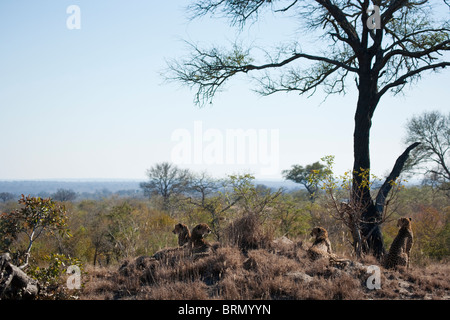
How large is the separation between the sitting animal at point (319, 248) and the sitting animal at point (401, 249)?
0.98m

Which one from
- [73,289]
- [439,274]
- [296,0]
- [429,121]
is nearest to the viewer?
[73,289]

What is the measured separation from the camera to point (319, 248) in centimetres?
630

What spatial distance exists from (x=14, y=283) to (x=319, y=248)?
4.67 meters

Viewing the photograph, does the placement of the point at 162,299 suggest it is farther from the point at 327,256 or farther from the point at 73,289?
the point at 327,256

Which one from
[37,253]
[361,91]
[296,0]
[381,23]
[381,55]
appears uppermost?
[296,0]

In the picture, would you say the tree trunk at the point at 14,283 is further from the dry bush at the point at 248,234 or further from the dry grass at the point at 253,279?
the dry bush at the point at 248,234

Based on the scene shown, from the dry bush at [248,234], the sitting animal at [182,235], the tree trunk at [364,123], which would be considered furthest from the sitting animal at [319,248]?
the sitting animal at [182,235]

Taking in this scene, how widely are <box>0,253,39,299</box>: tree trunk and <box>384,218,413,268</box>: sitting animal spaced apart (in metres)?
5.45

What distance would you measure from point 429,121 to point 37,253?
87.0 feet

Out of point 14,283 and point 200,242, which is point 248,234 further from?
point 14,283

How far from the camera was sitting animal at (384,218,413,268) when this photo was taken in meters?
6.08

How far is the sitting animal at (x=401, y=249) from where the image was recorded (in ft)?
20.0
